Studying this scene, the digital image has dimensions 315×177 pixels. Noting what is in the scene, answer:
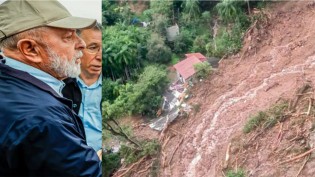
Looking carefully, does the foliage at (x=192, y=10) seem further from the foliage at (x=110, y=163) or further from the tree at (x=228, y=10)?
the foliage at (x=110, y=163)

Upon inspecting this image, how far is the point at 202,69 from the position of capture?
7.86 ft

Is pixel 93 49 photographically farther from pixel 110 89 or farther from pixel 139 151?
pixel 139 151

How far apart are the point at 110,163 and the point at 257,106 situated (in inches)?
33.3

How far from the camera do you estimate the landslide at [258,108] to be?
2100 mm

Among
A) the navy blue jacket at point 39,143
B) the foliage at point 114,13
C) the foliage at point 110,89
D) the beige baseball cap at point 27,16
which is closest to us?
the navy blue jacket at point 39,143

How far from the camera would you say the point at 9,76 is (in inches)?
38.6

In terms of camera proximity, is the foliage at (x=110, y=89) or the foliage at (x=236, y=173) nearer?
the foliage at (x=236, y=173)

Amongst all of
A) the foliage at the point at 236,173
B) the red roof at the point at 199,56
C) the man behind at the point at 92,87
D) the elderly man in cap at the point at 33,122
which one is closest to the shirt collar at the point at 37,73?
the elderly man in cap at the point at 33,122

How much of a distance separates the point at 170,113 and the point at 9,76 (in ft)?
4.88

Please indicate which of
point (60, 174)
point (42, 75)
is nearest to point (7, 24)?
point (42, 75)

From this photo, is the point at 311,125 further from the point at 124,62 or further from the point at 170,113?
the point at 124,62

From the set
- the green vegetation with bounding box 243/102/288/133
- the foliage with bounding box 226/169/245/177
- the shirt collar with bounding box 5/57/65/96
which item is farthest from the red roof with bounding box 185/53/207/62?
the shirt collar with bounding box 5/57/65/96

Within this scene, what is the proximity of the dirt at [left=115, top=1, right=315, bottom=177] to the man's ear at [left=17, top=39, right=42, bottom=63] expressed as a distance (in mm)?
1285

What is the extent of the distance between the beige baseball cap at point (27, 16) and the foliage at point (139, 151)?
1.34 metres
